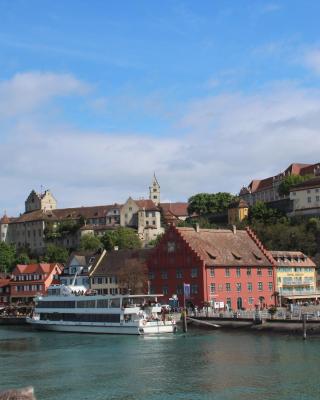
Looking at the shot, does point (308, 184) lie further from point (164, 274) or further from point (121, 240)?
point (164, 274)

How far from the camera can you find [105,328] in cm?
8231

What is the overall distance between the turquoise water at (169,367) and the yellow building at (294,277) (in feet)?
119

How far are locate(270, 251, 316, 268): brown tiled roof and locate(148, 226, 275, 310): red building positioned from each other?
3.95 m

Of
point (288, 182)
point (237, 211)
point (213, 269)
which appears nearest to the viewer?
point (213, 269)

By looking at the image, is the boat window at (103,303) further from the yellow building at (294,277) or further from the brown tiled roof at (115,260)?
the yellow building at (294,277)

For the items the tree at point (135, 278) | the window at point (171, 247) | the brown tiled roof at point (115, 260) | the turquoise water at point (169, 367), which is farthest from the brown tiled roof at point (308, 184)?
the turquoise water at point (169, 367)

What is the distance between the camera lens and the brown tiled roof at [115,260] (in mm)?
115312

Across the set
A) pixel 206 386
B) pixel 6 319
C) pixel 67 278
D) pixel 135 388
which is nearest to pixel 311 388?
pixel 206 386

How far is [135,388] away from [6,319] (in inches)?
2754

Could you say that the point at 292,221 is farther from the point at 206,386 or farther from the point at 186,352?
the point at 206,386

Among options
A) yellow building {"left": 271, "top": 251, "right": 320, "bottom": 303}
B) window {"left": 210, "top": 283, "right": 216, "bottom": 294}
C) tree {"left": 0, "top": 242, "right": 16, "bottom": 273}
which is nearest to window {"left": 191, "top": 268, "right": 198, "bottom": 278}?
window {"left": 210, "top": 283, "right": 216, "bottom": 294}

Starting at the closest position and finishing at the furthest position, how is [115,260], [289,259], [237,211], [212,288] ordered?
1. [212,288]
2. [289,259]
3. [115,260]
4. [237,211]

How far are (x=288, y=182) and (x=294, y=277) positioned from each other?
256 ft

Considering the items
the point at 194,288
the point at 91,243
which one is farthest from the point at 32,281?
the point at 194,288
